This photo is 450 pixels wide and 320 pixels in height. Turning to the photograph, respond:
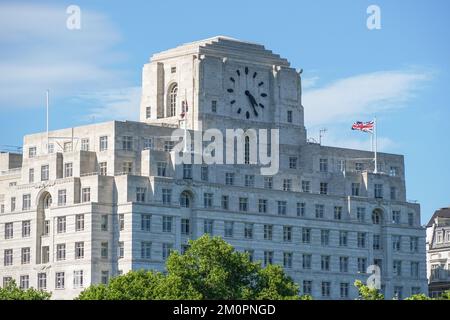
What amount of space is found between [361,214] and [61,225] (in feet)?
127

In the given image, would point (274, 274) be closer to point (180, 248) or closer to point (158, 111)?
point (180, 248)

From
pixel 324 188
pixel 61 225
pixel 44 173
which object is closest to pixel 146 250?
pixel 61 225

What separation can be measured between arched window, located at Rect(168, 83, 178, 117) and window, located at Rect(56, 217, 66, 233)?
781 inches

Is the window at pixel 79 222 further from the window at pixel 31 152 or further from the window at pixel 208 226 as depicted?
the window at pixel 31 152

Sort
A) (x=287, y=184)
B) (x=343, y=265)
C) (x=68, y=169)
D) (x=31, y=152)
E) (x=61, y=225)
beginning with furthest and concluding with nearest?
(x=343, y=265)
(x=287, y=184)
(x=31, y=152)
(x=68, y=169)
(x=61, y=225)

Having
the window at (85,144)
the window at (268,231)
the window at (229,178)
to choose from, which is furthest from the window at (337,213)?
the window at (85,144)

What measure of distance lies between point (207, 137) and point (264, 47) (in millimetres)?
16874

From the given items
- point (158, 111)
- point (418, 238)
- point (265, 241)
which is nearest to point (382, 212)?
point (418, 238)

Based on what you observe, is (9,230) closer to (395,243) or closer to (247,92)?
(247,92)

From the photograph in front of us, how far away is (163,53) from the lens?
579 ft

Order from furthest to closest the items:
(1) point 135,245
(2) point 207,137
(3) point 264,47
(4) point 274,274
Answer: (3) point 264,47
(2) point 207,137
(1) point 135,245
(4) point 274,274

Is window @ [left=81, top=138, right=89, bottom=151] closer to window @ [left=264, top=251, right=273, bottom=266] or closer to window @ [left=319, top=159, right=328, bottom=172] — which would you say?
window @ [left=264, top=251, right=273, bottom=266]

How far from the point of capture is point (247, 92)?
176625mm

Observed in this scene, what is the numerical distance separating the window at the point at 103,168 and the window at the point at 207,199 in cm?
1118
